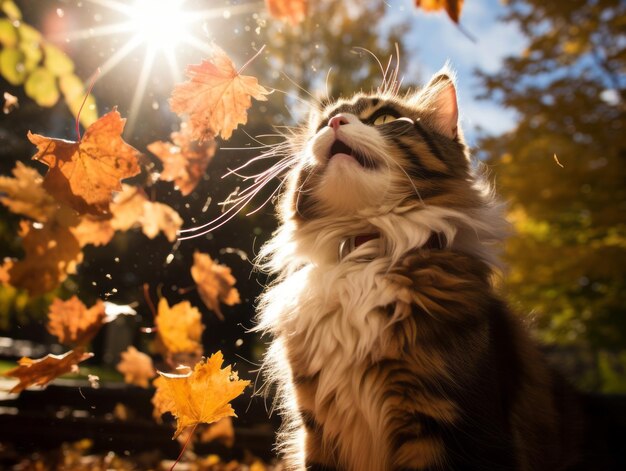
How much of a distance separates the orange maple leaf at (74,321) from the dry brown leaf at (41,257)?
0.20m

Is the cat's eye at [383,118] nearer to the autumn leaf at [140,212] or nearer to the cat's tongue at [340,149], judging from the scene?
the cat's tongue at [340,149]

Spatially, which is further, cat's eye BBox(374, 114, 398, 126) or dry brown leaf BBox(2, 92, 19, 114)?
cat's eye BBox(374, 114, 398, 126)

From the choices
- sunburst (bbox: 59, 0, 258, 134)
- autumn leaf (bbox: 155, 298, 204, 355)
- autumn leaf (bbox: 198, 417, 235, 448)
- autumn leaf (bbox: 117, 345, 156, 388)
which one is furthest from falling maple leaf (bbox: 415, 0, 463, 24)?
autumn leaf (bbox: 198, 417, 235, 448)

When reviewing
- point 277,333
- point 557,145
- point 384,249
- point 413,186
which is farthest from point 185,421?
point 557,145

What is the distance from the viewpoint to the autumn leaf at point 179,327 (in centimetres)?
241

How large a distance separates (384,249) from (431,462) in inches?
30.8

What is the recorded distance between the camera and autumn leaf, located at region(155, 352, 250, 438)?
1661mm

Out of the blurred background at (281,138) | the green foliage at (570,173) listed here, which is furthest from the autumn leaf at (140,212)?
the green foliage at (570,173)

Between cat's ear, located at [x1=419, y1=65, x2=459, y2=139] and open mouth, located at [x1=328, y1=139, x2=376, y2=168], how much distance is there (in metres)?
0.52

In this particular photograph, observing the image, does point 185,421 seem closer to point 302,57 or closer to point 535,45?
point 302,57

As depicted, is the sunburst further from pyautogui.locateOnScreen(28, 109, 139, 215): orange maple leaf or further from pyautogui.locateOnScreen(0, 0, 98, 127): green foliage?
pyautogui.locateOnScreen(28, 109, 139, 215): orange maple leaf

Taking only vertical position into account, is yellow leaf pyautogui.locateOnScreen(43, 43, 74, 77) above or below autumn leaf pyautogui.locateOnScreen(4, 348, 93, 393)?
above

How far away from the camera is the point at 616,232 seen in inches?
290

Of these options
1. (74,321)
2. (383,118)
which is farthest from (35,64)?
(383,118)
